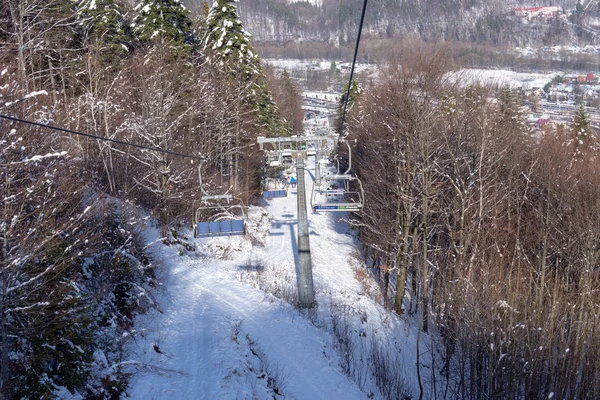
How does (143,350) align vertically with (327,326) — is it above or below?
above

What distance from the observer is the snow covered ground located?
31.7 ft

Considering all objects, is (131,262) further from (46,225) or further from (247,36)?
(247,36)

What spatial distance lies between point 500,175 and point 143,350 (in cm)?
1719

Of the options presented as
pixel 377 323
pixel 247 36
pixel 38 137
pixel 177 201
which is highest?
pixel 247 36

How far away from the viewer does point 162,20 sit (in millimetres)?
25859

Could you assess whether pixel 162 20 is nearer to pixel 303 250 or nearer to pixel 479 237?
pixel 303 250

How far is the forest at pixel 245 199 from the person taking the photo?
7.27 metres

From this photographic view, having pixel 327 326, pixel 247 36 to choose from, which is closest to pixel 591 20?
pixel 247 36

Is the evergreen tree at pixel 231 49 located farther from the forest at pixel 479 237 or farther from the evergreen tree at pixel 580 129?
the evergreen tree at pixel 580 129

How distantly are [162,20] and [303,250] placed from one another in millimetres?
18091

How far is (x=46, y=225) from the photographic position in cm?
713

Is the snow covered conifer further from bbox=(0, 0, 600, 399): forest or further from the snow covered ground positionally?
the snow covered ground

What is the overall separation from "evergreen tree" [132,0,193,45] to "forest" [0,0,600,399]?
0.36 ft

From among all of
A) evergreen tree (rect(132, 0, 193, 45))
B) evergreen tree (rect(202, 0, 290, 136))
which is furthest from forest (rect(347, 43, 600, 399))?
evergreen tree (rect(132, 0, 193, 45))
